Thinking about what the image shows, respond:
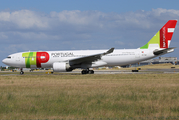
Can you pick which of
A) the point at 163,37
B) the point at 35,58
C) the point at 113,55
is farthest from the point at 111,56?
the point at 35,58

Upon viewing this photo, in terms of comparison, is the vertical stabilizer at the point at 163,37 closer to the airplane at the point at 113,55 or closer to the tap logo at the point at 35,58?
the airplane at the point at 113,55

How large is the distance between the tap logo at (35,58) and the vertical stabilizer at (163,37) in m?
14.0

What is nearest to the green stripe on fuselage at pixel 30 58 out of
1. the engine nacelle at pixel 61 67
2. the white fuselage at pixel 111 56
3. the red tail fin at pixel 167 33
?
the white fuselage at pixel 111 56

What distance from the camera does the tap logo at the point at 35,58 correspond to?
102 feet

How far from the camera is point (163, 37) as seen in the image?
30.8 meters

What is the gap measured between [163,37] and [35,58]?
18.0 meters

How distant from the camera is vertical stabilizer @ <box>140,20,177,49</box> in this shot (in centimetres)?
3052

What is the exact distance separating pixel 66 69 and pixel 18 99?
18258 mm

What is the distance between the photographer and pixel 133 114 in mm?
7043

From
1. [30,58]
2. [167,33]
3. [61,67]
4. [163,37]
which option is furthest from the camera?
[30,58]

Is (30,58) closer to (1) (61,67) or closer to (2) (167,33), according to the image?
(1) (61,67)

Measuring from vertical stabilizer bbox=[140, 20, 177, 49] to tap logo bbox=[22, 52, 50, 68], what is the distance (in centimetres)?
1397

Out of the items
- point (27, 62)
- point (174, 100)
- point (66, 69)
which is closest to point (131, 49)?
point (66, 69)

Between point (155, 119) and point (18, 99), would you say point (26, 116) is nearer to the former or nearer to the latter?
point (18, 99)
